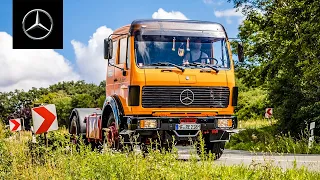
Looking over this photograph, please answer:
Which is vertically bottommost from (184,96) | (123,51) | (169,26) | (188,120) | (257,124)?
(257,124)

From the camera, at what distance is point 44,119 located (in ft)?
60.2

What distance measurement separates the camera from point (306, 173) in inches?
457

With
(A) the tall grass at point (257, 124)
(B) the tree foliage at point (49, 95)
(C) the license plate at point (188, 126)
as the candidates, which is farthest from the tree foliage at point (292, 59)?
(B) the tree foliage at point (49, 95)

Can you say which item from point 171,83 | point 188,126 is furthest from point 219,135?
point 171,83

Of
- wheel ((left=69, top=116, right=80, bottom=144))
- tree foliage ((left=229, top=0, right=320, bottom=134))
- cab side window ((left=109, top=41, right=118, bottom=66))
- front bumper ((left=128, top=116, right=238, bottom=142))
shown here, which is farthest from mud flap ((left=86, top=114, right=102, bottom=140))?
tree foliage ((left=229, top=0, right=320, bottom=134))

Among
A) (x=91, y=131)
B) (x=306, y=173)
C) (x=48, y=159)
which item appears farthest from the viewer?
(x=91, y=131)

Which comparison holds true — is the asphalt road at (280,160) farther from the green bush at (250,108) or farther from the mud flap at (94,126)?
the green bush at (250,108)

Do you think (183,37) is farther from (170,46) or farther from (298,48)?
(298,48)

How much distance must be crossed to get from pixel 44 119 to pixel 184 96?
4.24m

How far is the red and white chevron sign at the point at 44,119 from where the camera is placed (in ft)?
59.5

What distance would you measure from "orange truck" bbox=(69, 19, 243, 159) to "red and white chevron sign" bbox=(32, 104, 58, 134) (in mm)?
1854

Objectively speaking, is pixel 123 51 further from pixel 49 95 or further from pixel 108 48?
pixel 49 95

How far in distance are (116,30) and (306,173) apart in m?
8.47

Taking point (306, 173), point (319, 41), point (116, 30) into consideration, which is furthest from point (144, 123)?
point (319, 41)
